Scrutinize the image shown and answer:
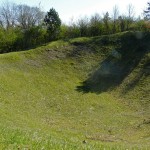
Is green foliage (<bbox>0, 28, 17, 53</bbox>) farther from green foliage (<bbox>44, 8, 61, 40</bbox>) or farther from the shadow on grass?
the shadow on grass

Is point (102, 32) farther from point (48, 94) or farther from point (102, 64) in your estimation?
point (48, 94)

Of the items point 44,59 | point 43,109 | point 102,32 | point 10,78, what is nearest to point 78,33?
point 102,32

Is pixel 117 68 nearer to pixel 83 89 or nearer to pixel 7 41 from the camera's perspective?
pixel 83 89

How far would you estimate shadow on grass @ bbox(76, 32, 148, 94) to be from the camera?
58750 millimetres

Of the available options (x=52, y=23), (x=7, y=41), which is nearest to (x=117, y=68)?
(x=52, y=23)

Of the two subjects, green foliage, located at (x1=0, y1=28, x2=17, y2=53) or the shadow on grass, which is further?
green foliage, located at (x1=0, y1=28, x2=17, y2=53)

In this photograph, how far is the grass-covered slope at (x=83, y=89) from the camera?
124ft

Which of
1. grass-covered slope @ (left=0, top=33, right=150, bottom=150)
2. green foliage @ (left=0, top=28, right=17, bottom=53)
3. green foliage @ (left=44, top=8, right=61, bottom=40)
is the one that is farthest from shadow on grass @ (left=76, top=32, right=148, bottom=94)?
green foliage @ (left=0, top=28, right=17, bottom=53)

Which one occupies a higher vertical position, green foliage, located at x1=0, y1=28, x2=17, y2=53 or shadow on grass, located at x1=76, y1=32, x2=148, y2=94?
green foliage, located at x1=0, y1=28, x2=17, y2=53

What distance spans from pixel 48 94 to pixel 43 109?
7005 mm

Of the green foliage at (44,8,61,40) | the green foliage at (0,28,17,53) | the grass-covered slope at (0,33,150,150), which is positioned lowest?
the grass-covered slope at (0,33,150,150)

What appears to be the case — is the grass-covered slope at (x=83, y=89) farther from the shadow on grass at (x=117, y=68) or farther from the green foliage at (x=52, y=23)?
the green foliage at (x=52, y=23)

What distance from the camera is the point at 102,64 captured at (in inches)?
2596

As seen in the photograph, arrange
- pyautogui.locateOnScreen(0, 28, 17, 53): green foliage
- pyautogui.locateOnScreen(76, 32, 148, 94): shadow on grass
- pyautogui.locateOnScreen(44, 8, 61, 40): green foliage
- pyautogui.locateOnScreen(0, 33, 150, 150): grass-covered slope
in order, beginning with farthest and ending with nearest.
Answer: pyautogui.locateOnScreen(44, 8, 61, 40): green foliage < pyautogui.locateOnScreen(0, 28, 17, 53): green foliage < pyautogui.locateOnScreen(76, 32, 148, 94): shadow on grass < pyautogui.locateOnScreen(0, 33, 150, 150): grass-covered slope
